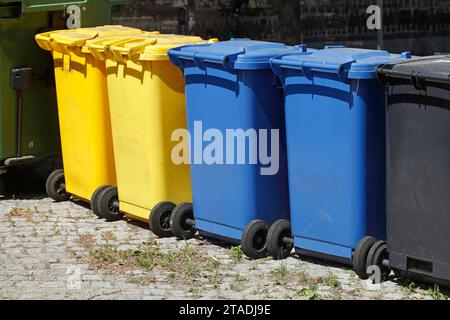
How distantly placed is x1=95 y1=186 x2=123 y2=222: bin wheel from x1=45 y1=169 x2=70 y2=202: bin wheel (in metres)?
0.80

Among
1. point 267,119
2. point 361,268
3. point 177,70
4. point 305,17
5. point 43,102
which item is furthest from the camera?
point 305,17

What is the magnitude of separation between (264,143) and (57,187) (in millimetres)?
2648

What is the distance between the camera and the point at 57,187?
8758 mm

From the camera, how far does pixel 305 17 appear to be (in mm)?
15133

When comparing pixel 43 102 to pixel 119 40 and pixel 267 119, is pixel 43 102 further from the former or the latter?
pixel 267 119

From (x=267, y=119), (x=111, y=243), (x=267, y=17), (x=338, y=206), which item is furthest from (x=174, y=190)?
(x=267, y=17)

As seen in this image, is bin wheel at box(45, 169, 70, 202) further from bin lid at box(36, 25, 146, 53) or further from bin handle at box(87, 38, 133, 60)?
bin handle at box(87, 38, 133, 60)

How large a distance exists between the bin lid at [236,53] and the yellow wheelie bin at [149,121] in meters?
0.24

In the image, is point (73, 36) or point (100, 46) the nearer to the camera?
point (100, 46)

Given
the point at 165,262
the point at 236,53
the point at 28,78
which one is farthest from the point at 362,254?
the point at 28,78

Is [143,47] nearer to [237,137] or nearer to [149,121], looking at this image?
[149,121]

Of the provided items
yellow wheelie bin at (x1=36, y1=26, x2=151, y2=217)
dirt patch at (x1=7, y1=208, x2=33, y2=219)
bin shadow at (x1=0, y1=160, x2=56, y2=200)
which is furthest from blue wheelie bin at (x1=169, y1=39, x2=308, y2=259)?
bin shadow at (x1=0, y1=160, x2=56, y2=200)

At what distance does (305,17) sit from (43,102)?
7055mm

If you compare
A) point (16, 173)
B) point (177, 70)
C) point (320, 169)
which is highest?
point (177, 70)
